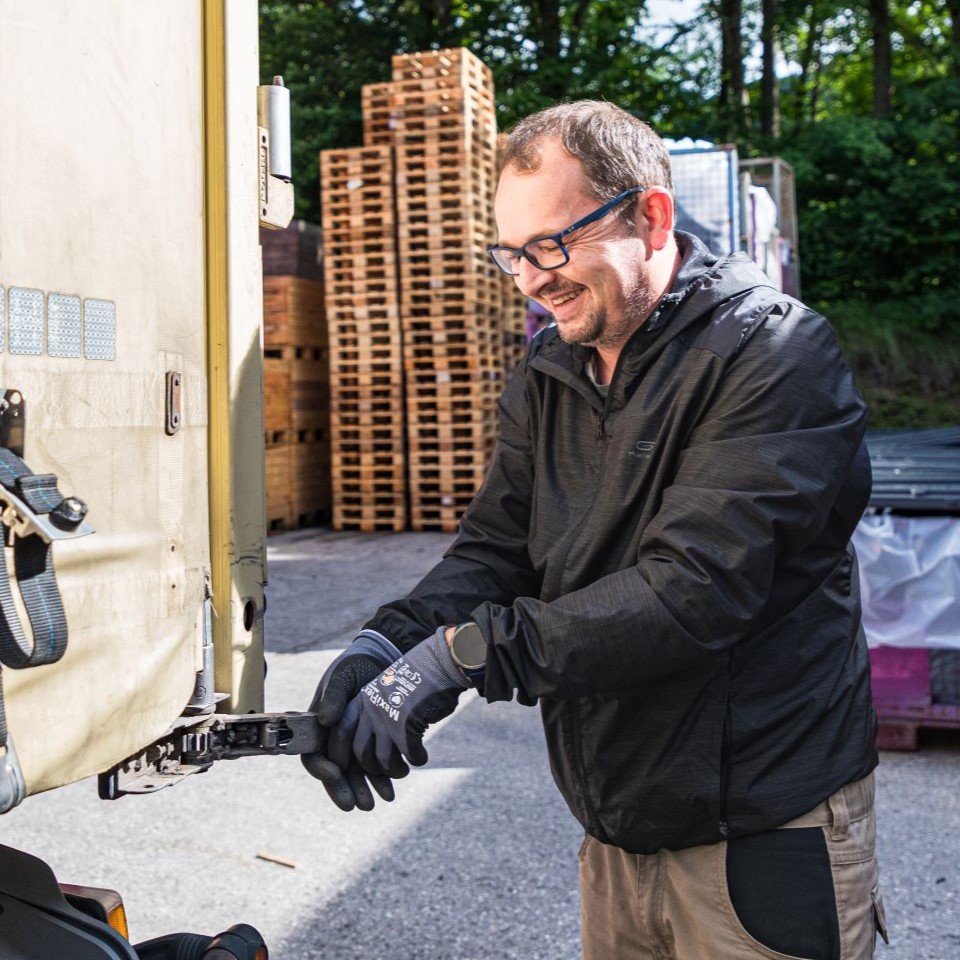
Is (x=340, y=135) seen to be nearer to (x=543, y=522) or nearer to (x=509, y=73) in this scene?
(x=509, y=73)

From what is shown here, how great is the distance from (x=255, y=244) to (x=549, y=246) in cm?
55

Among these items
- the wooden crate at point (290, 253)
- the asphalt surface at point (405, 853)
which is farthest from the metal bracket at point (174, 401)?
the wooden crate at point (290, 253)

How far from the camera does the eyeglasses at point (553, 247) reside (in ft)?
6.60

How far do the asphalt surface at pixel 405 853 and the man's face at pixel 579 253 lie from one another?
2387mm

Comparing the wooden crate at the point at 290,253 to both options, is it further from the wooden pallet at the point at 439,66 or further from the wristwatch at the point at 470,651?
the wristwatch at the point at 470,651

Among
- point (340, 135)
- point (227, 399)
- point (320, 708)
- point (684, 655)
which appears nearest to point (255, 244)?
point (227, 399)

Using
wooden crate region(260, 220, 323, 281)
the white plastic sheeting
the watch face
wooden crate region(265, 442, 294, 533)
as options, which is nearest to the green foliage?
wooden crate region(260, 220, 323, 281)

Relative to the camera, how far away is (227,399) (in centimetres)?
207

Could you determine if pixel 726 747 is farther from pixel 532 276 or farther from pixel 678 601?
pixel 532 276

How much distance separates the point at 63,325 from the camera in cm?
160

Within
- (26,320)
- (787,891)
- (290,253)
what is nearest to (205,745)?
(26,320)

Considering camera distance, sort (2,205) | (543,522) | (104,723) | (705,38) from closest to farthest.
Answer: (2,205) < (104,723) < (543,522) < (705,38)

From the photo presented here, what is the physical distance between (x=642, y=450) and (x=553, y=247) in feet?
1.29

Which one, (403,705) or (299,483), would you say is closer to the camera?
(403,705)
